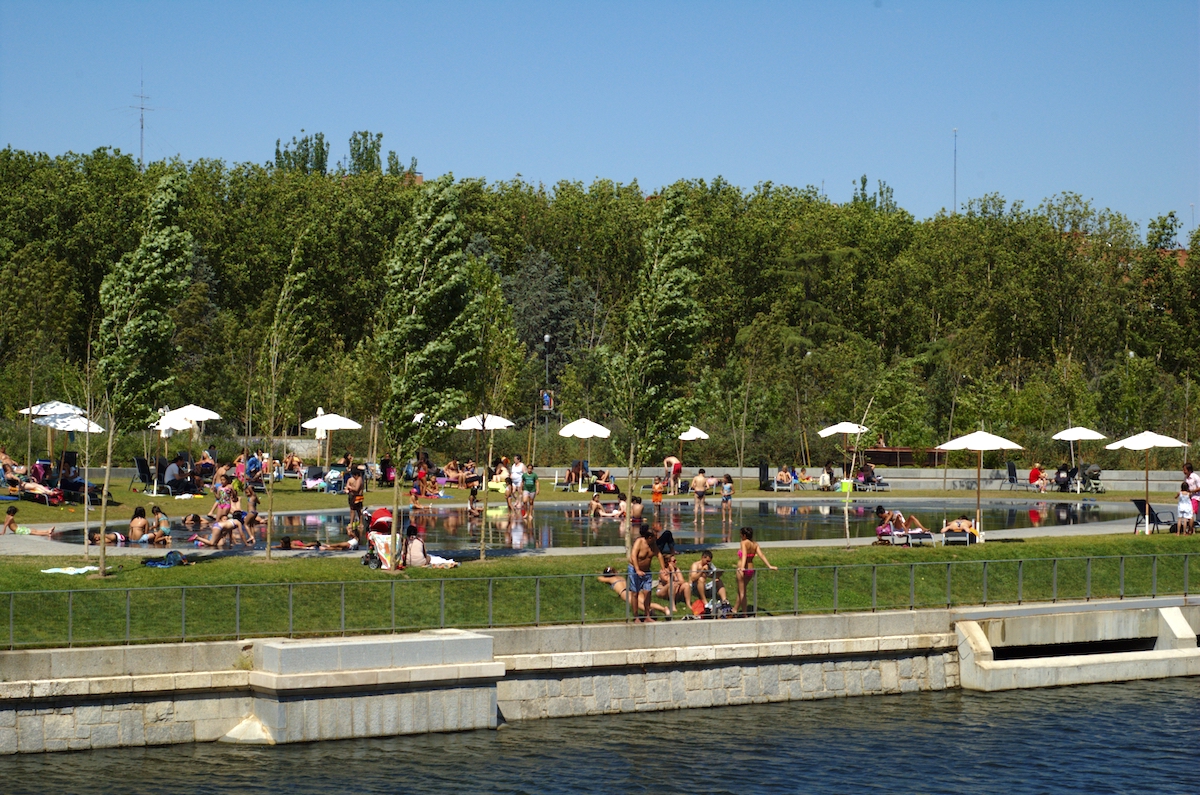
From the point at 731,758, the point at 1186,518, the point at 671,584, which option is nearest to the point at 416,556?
the point at 671,584

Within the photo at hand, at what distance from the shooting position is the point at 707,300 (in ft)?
298

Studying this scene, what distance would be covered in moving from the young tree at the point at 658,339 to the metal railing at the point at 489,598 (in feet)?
17.1

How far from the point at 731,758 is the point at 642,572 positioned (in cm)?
381

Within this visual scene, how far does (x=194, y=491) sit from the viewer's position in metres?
38.0

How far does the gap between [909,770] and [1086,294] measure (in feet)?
214

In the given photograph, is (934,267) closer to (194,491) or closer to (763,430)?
(763,430)

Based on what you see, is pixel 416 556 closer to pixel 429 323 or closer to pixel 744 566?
pixel 429 323

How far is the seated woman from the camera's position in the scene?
25.5m

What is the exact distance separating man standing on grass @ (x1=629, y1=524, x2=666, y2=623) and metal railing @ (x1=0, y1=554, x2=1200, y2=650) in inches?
10.9

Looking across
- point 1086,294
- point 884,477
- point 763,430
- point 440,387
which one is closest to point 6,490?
point 440,387

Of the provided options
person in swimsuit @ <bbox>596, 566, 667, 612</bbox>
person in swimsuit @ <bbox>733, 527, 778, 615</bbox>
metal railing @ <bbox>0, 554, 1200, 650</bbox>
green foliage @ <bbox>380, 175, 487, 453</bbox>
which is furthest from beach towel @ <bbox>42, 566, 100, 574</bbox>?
person in swimsuit @ <bbox>733, 527, 778, 615</bbox>

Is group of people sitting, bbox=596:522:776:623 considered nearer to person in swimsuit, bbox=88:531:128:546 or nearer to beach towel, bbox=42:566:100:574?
beach towel, bbox=42:566:100:574

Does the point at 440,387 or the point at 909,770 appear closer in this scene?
the point at 909,770

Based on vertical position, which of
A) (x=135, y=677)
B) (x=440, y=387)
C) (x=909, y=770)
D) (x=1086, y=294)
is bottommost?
(x=909, y=770)
